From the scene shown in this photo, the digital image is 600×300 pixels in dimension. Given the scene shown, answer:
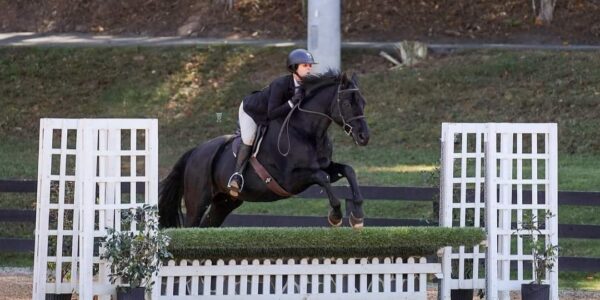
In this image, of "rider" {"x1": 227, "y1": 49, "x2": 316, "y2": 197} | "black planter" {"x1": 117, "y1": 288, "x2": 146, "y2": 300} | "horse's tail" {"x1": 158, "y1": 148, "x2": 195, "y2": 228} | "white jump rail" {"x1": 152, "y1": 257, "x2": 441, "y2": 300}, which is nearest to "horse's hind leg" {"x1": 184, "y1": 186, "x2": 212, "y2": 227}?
"horse's tail" {"x1": 158, "y1": 148, "x2": 195, "y2": 228}

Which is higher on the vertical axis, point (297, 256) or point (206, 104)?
point (206, 104)

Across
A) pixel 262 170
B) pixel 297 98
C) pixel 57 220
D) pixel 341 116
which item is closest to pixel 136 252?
pixel 57 220

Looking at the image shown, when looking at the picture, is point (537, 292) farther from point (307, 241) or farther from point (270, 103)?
point (270, 103)

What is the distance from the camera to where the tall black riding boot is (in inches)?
426

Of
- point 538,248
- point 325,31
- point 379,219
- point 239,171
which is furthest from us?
point 325,31

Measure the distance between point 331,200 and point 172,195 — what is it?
2400 mm

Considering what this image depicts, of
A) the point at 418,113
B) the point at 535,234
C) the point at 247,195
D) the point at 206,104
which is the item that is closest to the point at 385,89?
the point at 418,113

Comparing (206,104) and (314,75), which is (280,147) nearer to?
(314,75)

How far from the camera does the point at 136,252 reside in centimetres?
848

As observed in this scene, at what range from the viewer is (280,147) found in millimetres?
10594

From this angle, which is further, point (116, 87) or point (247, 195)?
point (116, 87)

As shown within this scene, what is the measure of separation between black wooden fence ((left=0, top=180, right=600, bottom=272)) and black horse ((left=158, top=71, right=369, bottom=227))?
5.19 ft

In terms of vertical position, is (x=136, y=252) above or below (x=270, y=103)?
below

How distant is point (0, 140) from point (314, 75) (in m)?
11.6
